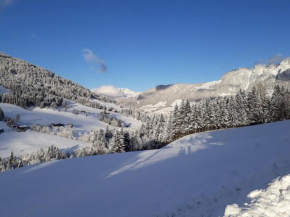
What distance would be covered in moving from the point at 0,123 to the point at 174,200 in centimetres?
15597

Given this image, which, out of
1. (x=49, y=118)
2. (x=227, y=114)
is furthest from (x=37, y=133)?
(x=227, y=114)

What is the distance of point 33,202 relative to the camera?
13992 mm

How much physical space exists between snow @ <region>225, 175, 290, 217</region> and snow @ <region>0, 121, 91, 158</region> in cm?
10466

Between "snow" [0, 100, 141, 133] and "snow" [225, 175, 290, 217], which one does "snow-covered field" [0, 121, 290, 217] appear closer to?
"snow" [225, 175, 290, 217]

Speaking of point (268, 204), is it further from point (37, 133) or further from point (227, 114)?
point (37, 133)

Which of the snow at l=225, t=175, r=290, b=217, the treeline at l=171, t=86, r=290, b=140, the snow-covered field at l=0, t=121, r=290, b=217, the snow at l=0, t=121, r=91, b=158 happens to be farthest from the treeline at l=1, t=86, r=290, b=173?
the snow at l=0, t=121, r=91, b=158

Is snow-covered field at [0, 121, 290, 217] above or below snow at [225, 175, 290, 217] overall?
below

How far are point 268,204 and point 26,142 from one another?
124631mm

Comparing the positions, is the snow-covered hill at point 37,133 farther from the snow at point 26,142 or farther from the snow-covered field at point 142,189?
the snow-covered field at point 142,189

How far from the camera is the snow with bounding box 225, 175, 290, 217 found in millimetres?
6922

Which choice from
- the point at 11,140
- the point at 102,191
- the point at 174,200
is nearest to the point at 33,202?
the point at 102,191

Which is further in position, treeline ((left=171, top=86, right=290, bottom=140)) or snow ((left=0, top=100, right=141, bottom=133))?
snow ((left=0, top=100, right=141, bottom=133))

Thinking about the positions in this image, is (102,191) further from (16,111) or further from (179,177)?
(16,111)

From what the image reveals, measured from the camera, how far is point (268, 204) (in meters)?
7.38
